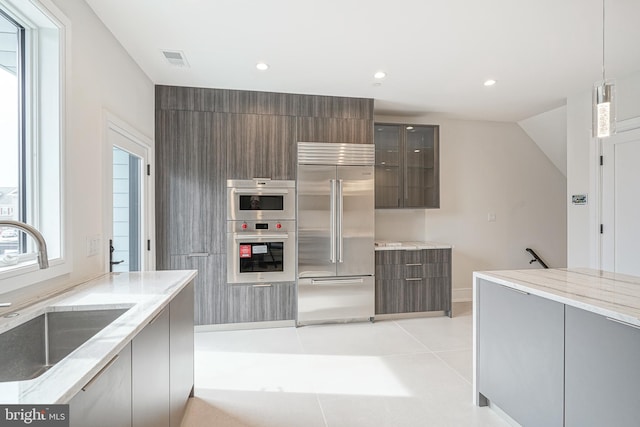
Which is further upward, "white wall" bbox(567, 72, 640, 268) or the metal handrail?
"white wall" bbox(567, 72, 640, 268)

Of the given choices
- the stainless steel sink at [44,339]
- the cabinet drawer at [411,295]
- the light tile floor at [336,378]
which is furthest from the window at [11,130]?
the cabinet drawer at [411,295]

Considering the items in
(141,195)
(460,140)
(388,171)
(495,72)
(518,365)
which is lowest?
(518,365)

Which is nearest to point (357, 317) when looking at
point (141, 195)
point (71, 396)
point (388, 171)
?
point (388, 171)

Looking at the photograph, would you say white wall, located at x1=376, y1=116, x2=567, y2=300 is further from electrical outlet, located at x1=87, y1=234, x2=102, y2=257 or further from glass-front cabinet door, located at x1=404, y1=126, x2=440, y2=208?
electrical outlet, located at x1=87, y1=234, x2=102, y2=257

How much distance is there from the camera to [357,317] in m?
3.72

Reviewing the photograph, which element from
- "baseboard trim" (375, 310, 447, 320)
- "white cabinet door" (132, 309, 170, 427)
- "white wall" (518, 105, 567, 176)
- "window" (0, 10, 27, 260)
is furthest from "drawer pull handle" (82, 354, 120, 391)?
"white wall" (518, 105, 567, 176)

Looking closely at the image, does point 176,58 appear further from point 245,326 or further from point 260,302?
point 245,326

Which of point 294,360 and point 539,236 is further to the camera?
point 539,236

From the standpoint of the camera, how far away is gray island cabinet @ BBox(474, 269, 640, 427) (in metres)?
1.30

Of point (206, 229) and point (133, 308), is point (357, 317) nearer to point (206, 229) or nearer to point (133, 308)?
point (206, 229)

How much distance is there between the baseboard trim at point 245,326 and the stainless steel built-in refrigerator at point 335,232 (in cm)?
19

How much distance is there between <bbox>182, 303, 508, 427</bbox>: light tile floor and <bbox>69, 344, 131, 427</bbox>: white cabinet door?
1084 millimetres

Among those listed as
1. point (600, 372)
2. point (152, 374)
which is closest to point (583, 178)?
point (600, 372)

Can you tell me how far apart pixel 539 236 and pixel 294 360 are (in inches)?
167
